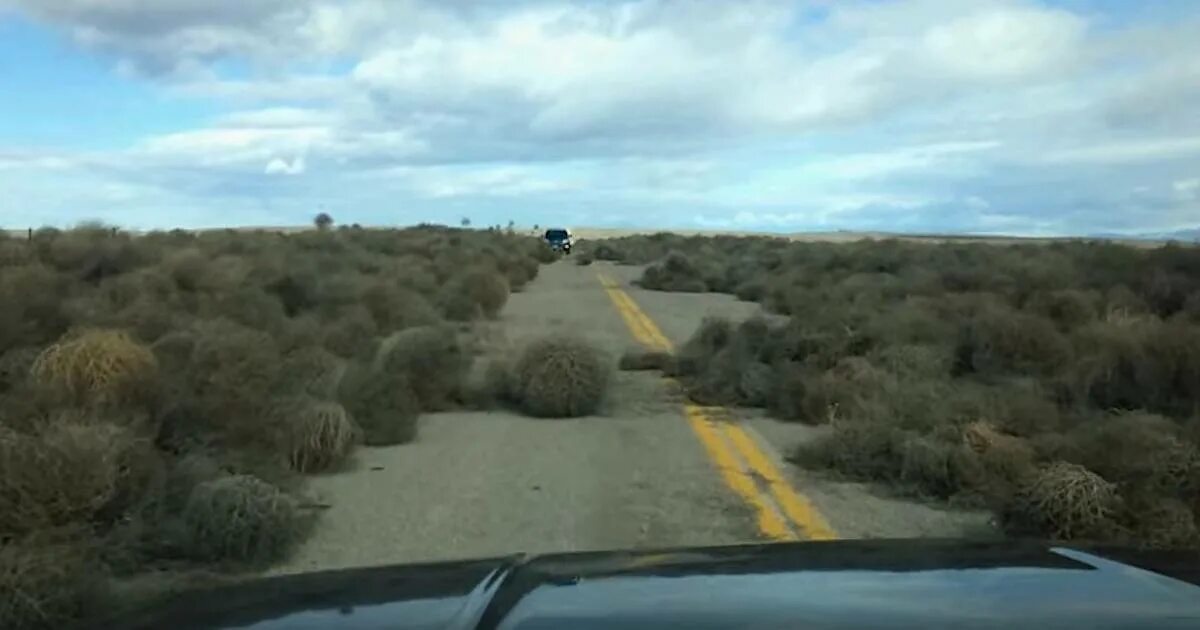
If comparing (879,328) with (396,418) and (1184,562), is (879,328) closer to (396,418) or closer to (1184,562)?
(396,418)

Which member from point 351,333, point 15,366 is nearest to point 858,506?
point 15,366

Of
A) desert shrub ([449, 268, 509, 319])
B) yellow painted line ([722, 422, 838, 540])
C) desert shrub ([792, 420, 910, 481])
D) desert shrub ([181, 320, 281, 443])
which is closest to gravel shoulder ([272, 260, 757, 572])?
yellow painted line ([722, 422, 838, 540])

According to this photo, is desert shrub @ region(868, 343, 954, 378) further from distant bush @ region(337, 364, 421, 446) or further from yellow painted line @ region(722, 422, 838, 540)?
distant bush @ region(337, 364, 421, 446)

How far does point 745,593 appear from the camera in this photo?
10.4ft

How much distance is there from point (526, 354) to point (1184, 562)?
41.0 feet

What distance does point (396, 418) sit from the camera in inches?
550

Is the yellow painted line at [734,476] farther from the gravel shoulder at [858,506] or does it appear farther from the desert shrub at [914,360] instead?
the desert shrub at [914,360]

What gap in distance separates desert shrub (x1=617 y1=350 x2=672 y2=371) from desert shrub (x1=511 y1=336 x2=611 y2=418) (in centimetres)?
406

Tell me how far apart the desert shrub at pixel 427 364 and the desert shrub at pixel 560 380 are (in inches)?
31.7

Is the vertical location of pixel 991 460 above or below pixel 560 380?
below

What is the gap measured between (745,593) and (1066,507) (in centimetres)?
660

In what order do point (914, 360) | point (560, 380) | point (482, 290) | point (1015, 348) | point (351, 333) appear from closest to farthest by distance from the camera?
point (560, 380), point (914, 360), point (1015, 348), point (351, 333), point (482, 290)

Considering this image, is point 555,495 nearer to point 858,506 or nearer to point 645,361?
point 858,506

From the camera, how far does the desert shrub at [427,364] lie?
15680mm
